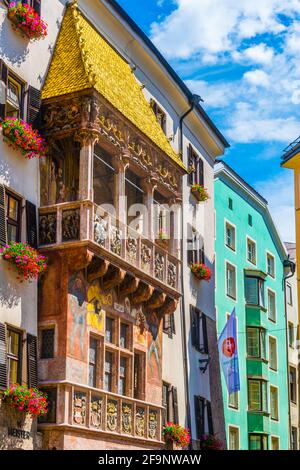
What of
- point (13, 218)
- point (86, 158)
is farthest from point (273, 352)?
point (13, 218)

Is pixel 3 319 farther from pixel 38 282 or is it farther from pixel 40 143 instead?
pixel 40 143

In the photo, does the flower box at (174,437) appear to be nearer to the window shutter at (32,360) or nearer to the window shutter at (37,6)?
the window shutter at (32,360)

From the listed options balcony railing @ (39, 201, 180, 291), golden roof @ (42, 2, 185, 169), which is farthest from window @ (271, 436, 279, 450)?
balcony railing @ (39, 201, 180, 291)

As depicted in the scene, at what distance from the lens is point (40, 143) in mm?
26203

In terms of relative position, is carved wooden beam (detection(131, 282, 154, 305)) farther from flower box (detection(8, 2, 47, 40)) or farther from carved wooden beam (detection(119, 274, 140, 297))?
flower box (detection(8, 2, 47, 40))

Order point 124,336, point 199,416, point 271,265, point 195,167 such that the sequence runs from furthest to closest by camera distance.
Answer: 1. point 271,265
2. point 195,167
3. point 199,416
4. point 124,336

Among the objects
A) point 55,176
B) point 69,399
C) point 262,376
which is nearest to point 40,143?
point 55,176

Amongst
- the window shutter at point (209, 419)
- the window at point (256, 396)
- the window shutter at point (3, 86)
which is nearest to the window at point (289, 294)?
the window at point (256, 396)

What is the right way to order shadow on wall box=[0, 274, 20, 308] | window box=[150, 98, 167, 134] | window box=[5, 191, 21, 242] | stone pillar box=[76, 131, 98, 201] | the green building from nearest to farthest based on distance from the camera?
shadow on wall box=[0, 274, 20, 308], window box=[5, 191, 21, 242], stone pillar box=[76, 131, 98, 201], window box=[150, 98, 167, 134], the green building

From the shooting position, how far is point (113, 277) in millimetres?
27969

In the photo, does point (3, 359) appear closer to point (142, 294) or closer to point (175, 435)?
point (142, 294)

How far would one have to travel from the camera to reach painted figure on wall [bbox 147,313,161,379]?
30.6 m

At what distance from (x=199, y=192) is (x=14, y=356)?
16257 millimetres

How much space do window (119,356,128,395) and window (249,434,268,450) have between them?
20305mm
